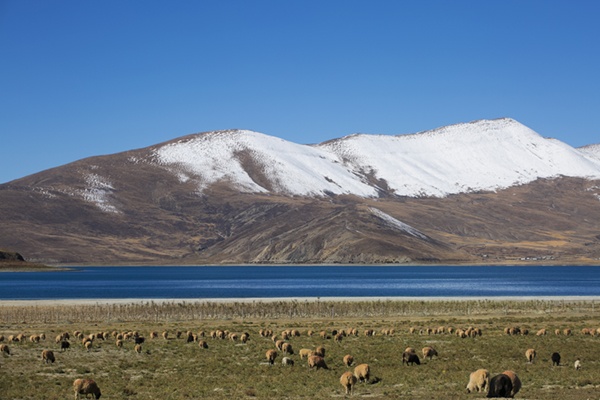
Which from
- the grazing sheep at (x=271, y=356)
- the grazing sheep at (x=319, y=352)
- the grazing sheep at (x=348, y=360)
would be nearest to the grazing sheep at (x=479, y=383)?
the grazing sheep at (x=348, y=360)

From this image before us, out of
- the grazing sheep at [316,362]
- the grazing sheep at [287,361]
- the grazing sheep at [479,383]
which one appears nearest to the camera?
the grazing sheep at [479,383]

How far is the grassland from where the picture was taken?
35.3 metres

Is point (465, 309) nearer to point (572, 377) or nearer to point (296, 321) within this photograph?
point (296, 321)

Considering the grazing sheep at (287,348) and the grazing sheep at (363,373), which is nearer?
the grazing sheep at (363,373)

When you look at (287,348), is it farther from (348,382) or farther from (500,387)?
(500,387)

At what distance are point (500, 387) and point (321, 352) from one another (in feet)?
43.4

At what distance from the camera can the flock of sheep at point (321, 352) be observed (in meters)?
33.1

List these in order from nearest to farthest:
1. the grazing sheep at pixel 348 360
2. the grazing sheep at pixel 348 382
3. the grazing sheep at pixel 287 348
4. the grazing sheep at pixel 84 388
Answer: the grazing sheep at pixel 84 388
the grazing sheep at pixel 348 382
the grazing sheep at pixel 348 360
the grazing sheep at pixel 287 348

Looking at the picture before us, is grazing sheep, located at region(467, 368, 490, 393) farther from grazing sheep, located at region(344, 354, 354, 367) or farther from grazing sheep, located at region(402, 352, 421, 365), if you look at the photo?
grazing sheep, located at region(344, 354, 354, 367)

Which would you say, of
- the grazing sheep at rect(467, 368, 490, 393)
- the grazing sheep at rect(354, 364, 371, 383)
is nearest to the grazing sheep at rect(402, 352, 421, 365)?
the grazing sheep at rect(354, 364, 371, 383)

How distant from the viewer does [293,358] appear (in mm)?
45000

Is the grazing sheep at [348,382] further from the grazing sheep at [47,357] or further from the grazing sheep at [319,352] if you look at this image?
the grazing sheep at [47,357]

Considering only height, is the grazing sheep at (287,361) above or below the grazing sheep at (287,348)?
below

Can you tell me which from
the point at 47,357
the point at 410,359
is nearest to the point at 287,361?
the point at 410,359
